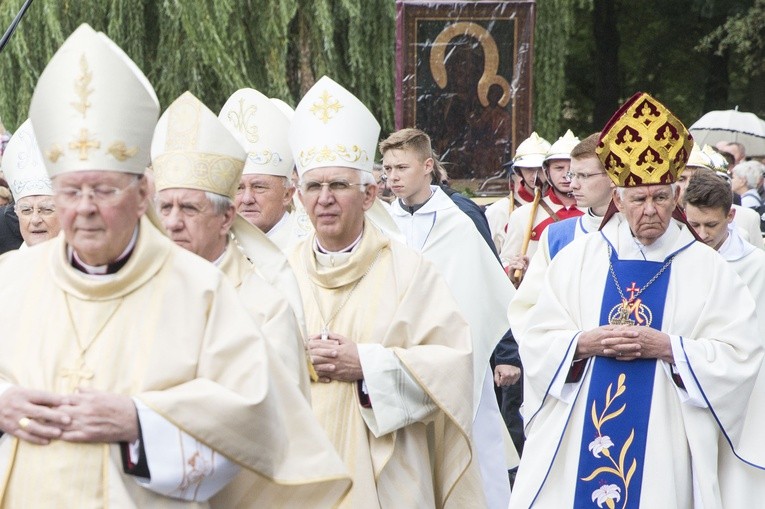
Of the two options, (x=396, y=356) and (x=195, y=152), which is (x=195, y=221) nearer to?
(x=195, y=152)

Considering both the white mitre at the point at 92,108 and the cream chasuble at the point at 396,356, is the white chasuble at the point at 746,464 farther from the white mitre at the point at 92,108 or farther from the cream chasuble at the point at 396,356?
the white mitre at the point at 92,108

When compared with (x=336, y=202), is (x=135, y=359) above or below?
below

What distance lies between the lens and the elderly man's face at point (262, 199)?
7.26 meters

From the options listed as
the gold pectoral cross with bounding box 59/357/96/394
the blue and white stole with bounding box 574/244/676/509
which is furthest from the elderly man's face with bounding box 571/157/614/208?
the gold pectoral cross with bounding box 59/357/96/394

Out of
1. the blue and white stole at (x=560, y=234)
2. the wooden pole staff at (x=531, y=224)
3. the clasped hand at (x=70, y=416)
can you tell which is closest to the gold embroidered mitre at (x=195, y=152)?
the clasped hand at (x=70, y=416)

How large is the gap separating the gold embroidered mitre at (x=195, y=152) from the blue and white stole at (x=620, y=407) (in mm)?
1893

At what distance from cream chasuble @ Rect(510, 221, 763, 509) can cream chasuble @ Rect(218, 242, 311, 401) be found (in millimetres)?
1695

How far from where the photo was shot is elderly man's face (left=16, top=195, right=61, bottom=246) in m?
6.92

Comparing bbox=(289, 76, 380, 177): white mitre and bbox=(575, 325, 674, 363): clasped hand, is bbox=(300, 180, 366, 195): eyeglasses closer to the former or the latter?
bbox=(289, 76, 380, 177): white mitre

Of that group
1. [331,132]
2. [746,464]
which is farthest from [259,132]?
[746,464]

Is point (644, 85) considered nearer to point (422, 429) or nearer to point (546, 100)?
point (546, 100)

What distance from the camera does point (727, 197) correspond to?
7625 mm

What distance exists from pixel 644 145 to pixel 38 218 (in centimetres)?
271

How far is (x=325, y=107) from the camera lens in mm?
6918
